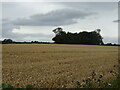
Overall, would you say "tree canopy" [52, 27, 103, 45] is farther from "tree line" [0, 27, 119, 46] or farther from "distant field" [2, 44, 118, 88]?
"distant field" [2, 44, 118, 88]

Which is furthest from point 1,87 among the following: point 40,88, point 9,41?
point 9,41

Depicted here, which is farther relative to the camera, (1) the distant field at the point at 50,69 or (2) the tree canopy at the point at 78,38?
(2) the tree canopy at the point at 78,38

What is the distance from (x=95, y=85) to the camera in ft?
22.4

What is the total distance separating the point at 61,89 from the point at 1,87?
155 cm

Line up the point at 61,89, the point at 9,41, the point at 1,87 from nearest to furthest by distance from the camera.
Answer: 1. the point at 1,87
2. the point at 61,89
3. the point at 9,41

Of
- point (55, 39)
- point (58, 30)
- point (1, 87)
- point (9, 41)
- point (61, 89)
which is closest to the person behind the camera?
point (1, 87)

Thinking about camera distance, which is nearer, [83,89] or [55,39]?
[83,89]

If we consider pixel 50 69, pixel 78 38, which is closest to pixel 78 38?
pixel 78 38

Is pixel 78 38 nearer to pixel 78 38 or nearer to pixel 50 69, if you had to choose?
pixel 78 38

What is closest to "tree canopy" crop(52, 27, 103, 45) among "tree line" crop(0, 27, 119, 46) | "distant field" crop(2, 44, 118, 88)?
"tree line" crop(0, 27, 119, 46)

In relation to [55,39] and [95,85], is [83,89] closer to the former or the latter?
[95,85]

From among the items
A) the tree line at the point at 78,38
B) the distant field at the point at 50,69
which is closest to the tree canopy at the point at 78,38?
the tree line at the point at 78,38

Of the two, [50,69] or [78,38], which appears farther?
[78,38]

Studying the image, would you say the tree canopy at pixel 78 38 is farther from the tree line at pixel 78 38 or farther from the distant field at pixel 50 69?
the distant field at pixel 50 69
